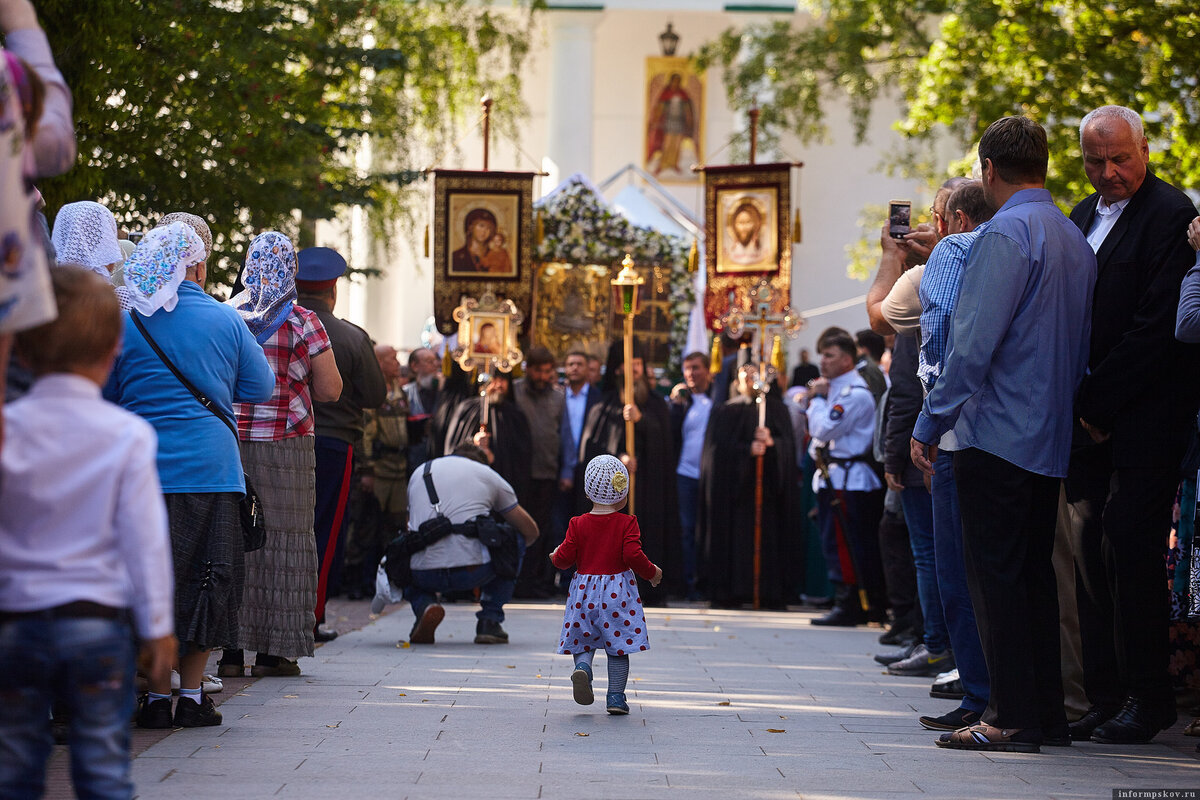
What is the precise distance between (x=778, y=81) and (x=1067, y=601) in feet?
75.9

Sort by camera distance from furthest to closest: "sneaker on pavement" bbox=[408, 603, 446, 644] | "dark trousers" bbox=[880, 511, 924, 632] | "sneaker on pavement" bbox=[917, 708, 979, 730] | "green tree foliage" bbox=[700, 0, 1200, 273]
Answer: "green tree foliage" bbox=[700, 0, 1200, 273] < "dark trousers" bbox=[880, 511, 924, 632] < "sneaker on pavement" bbox=[408, 603, 446, 644] < "sneaker on pavement" bbox=[917, 708, 979, 730]

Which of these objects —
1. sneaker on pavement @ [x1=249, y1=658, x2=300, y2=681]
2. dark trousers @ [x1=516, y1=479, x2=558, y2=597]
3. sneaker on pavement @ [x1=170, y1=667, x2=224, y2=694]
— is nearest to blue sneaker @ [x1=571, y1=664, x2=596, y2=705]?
sneaker on pavement @ [x1=170, y1=667, x2=224, y2=694]

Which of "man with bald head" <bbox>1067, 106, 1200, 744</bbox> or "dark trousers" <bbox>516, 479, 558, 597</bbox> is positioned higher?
"man with bald head" <bbox>1067, 106, 1200, 744</bbox>

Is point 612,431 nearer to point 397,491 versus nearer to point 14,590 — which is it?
point 397,491

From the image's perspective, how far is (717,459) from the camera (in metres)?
14.9

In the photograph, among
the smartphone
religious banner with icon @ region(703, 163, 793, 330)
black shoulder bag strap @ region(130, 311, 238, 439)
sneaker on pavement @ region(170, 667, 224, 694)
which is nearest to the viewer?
black shoulder bag strap @ region(130, 311, 238, 439)

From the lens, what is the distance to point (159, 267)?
20.5ft

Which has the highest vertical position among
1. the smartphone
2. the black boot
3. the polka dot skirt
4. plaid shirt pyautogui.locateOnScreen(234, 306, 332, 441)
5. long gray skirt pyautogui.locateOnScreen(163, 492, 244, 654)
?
the smartphone

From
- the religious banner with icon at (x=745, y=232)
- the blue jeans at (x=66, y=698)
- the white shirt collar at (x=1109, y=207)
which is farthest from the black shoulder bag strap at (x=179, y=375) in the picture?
the religious banner with icon at (x=745, y=232)

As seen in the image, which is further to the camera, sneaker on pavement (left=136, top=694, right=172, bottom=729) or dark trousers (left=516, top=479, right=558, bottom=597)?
dark trousers (left=516, top=479, right=558, bottom=597)

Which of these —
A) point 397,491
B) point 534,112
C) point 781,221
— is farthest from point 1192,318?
point 534,112

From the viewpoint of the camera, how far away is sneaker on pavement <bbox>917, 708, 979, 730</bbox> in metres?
6.58

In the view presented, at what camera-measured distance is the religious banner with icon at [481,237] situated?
1697cm

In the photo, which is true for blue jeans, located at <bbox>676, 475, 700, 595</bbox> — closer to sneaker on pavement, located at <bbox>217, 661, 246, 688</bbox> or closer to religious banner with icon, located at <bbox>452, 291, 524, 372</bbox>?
religious banner with icon, located at <bbox>452, 291, 524, 372</bbox>
